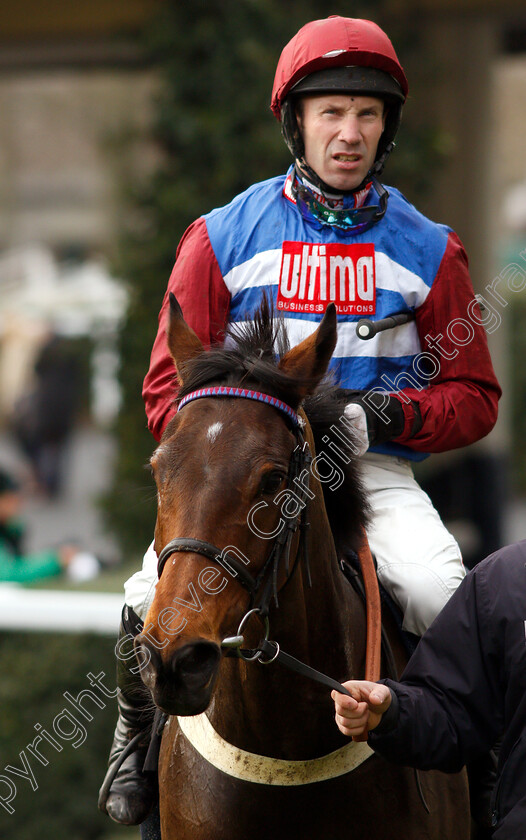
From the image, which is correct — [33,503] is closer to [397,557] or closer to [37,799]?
[37,799]

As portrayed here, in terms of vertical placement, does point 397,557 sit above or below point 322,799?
above

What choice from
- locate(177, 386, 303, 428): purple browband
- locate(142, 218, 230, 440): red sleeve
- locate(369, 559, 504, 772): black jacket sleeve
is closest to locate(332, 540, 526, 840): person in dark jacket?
locate(369, 559, 504, 772): black jacket sleeve

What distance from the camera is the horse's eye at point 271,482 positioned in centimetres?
206

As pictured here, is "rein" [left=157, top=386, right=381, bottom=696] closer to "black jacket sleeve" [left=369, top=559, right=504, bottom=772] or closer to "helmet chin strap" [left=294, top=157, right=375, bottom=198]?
"black jacket sleeve" [left=369, top=559, right=504, bottom=772]

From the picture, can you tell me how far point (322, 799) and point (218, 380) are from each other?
990mm

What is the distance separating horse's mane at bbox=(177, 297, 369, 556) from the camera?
2.22 m

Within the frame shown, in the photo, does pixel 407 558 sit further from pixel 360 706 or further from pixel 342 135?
pixel 342 135

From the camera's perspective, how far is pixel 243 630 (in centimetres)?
209

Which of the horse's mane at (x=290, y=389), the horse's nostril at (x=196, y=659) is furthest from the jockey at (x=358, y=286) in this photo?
the horse's nostril at (x=196, y=659)

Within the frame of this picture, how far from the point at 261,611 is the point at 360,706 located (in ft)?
0.89

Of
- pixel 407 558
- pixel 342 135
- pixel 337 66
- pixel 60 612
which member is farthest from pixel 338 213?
pixel 60 612

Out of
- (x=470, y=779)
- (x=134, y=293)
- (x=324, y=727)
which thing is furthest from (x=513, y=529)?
(x=324, y=727)

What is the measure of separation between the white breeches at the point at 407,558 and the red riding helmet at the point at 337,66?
95 centimetres

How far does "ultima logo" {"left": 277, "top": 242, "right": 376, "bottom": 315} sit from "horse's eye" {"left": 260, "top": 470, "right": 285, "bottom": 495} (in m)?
0.84
